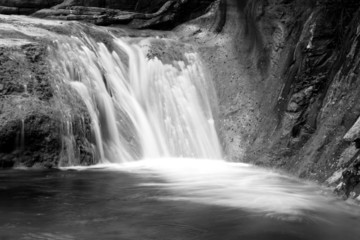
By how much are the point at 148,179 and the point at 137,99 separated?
4339 mm

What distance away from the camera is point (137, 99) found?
1248 cm

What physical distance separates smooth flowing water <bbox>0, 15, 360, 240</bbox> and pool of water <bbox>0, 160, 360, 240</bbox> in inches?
0.6

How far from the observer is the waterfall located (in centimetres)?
1088

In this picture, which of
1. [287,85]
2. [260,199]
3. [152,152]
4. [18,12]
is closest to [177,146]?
[152,152]

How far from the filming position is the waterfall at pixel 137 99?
10875 mm

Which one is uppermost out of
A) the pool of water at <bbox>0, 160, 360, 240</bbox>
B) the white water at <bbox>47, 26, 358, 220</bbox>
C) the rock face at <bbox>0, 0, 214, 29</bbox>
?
the rock face at <bbox>0, 0, 214, 29</bbox>

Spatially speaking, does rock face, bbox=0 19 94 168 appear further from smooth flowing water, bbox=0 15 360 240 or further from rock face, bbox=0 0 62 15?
rock face, bbox=0 0 62 15

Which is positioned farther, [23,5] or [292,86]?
[23,5]

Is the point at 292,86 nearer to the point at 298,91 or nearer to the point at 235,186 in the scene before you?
the point at 298,91

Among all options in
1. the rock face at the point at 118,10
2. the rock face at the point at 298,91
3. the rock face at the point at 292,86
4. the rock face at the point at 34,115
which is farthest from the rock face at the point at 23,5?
the rock face at the point at 298,91

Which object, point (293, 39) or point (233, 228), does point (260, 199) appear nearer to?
point (233, 228)

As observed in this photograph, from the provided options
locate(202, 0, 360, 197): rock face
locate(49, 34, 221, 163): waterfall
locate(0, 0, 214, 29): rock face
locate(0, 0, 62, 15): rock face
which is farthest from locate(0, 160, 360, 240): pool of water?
locate(0, 0, 62, 15): rock face

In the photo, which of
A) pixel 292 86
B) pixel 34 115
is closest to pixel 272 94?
pixel 292 86

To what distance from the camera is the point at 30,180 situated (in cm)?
803
